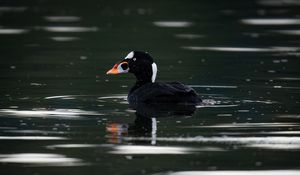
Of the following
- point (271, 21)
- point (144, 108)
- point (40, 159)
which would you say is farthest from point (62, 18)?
point (40, 159)

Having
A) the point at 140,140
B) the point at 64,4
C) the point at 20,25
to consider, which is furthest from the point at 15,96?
the point at 64,4

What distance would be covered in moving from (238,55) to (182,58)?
136cm

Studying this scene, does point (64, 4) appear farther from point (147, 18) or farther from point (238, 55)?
point (238, 55)

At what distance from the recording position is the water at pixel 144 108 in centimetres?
1036

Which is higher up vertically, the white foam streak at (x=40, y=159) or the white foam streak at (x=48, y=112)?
the white foam streak at (x=48, y=112)

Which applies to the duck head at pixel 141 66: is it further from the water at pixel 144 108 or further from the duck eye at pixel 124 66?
the water at pixel 144 108

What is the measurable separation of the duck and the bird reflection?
0.29ft

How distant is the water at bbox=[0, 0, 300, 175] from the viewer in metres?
10.4

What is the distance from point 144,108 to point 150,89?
1.62 feet

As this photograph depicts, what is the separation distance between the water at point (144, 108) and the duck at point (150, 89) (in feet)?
0.70

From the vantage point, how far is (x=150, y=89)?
1462 cm

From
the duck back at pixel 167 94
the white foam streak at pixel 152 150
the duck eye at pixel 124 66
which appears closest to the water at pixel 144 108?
the white foam streak at pixel 152 150

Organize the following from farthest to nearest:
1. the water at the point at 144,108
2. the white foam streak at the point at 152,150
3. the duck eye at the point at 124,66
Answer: the duck eye at the point at 124,66, the white foam streak at the point at 152,150, the water at the point at 144,108

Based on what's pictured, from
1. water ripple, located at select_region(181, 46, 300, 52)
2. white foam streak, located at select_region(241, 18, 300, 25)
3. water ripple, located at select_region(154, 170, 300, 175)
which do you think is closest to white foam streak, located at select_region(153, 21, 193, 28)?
white foam streak, located at select_region(241, 18, 300, 25)
